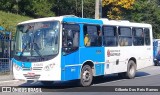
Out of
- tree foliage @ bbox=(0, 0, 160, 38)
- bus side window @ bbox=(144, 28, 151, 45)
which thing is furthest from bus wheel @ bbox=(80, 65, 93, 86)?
tree foliage @ bbox=(0, 0, 160, 38)

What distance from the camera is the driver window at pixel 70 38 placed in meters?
14.5

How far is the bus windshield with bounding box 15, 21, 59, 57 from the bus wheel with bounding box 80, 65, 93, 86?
1.82m

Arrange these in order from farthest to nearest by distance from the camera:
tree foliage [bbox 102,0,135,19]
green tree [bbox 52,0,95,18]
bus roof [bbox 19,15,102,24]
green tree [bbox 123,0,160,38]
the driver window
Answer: tree foliage [bbox 102,0,135,19] → green tree [bbox 52,0,95,18] → green tree [bbox 123,0,160,38] → bus roof [bbox 19,15,102,24] → the driver window

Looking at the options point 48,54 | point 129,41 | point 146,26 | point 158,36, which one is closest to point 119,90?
point 48,54

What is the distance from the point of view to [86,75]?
15.7 meters

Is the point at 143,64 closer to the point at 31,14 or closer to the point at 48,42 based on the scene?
the point at 48,42

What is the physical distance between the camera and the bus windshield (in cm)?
1441

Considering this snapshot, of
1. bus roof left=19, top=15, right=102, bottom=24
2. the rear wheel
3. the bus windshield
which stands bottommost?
the rear wheel

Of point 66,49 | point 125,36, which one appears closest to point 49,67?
point 66,49

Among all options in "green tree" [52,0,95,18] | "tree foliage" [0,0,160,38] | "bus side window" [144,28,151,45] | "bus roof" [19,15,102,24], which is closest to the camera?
"bus roof" [19,15,102,24]

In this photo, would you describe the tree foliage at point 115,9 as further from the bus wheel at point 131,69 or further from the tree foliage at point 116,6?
the bus wheel at point 131,69

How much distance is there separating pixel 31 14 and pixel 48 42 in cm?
3425

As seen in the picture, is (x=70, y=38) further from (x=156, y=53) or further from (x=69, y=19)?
(x=156, y=53)

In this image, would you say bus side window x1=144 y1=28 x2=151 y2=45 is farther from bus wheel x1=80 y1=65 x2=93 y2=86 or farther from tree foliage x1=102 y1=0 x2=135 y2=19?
tree foliage x1=102 y1=0 x2=135 y2=19
